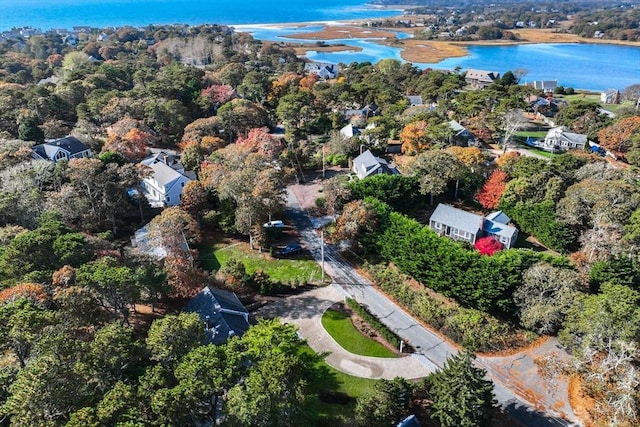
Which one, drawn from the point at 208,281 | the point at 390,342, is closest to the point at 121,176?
the point at 208,281

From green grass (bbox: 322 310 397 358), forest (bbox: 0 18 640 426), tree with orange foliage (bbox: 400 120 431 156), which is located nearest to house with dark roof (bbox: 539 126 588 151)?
forest (bbox: 0 18 640 426)

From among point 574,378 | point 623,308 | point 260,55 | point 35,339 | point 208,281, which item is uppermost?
point 260,55

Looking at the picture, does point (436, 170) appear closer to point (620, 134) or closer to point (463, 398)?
point (463, 398)

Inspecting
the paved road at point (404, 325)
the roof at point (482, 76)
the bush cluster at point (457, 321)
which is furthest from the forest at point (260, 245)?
the roof at point (482, 76)

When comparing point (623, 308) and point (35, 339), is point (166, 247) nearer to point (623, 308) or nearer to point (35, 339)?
point (35, 339)

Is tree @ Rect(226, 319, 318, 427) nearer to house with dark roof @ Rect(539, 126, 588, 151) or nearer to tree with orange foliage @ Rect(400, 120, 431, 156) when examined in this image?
tree with orange foliage @ Rect(400, 120, 431, 156)

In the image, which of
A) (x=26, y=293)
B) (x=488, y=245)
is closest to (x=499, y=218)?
(x=488, y=245)

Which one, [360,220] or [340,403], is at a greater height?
[360,220]
